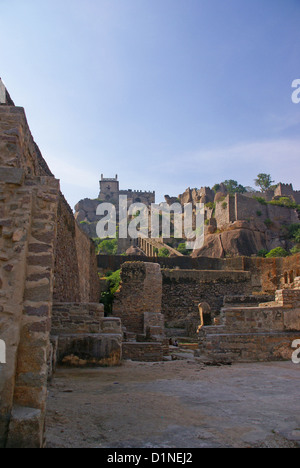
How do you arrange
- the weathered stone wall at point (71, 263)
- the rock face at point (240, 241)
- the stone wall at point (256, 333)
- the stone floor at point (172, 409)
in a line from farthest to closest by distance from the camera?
1. the rock face at point (240, 241)
2. the weathered stone wall at point (71, 263)
3. the stone wall at point (256, 333)
4. the stone floor at point (172, 409)

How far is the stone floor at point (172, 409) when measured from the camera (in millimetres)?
3137

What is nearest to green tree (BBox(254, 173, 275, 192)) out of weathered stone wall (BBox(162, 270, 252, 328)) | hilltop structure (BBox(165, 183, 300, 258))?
hilltop structure (BBox(165, 183, 300, 258))

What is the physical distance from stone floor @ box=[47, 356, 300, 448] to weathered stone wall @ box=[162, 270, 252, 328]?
14.9m

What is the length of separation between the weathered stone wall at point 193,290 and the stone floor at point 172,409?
14.9m

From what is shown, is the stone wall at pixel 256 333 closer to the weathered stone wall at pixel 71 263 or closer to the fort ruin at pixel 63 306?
the fort ruin at pixel 63 306

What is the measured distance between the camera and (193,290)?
2248 centimetres

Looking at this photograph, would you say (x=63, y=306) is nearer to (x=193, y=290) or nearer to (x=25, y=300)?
(x=25, y=300)

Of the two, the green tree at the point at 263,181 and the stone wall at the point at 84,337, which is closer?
the stone wall at the point at 84,337

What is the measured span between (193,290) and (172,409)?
1858 cm

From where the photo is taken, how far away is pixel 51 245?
3.34 metres

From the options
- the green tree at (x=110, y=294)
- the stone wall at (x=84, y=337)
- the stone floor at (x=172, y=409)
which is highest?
the green tree at (x=110, y=294)

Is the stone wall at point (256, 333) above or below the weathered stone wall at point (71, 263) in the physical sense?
below

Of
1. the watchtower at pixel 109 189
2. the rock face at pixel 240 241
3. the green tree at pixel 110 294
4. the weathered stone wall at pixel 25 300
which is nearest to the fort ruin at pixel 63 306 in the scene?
the weathered stone wall at pixel 25 300

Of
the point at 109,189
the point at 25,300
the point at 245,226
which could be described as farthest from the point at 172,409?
the point at 109,189
